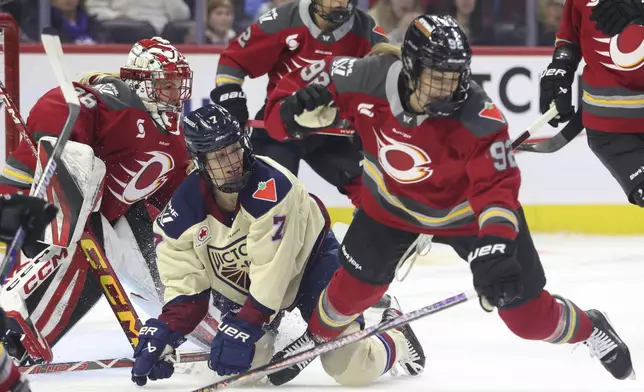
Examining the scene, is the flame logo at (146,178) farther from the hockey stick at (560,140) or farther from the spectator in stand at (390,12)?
the spectator in stand at (390,12)

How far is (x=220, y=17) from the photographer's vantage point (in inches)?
219

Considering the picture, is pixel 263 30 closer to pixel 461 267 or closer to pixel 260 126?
pixel 260 126

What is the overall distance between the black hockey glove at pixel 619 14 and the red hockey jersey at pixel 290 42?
40.2 inches

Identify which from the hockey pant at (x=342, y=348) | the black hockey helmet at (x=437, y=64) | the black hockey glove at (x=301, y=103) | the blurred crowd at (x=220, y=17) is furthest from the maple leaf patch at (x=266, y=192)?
the blurred crowd at (x=220, y=17)

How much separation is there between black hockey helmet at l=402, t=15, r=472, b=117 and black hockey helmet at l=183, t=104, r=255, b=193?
47 centimetres

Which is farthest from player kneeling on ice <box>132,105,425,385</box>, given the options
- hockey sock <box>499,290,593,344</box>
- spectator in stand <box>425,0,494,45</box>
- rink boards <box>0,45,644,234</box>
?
spectator in stand <box>425,0,494,45</box>

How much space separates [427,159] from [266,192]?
1.40 feet

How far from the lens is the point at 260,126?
3.97 metres

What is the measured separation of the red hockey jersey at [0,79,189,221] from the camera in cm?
321

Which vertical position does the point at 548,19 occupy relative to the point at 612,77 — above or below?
below

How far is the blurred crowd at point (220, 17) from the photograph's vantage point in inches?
212

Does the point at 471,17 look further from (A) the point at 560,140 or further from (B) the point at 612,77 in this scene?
(B) the point at 612,77

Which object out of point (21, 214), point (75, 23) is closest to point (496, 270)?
point (21, 214)

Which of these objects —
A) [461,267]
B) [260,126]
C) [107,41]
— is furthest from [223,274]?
[107,41]
